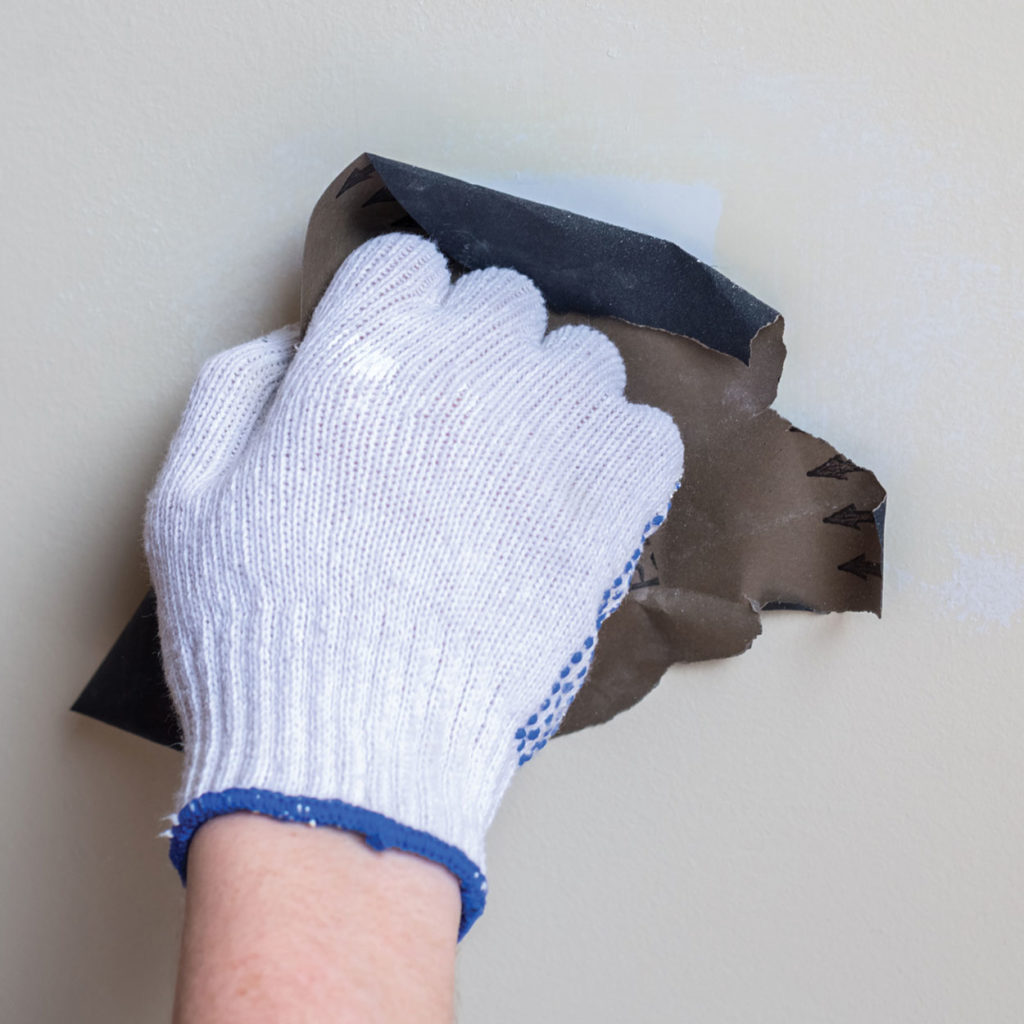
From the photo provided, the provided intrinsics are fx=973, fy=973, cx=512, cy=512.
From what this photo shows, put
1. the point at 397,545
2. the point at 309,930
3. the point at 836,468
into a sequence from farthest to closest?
the point at 836,468
the point at 397,545
the point at 309,930

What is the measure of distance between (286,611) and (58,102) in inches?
18.9

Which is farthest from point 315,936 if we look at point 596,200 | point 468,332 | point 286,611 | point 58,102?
point 58,102

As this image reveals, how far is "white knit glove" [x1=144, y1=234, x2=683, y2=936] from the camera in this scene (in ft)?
2.04

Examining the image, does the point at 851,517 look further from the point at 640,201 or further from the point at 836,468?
the point at 640,201

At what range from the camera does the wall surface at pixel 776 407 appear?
2.43 ft

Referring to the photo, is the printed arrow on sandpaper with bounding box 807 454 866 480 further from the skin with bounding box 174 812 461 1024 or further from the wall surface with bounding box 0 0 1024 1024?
the skin with bounding box 174 812 461 1024

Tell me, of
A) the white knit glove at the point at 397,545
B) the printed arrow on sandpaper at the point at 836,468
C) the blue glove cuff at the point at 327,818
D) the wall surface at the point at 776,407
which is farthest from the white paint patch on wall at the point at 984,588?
the blue glove cuff at the point at 327,818

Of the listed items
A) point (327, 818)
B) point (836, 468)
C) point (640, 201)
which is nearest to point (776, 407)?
point (836, 468)

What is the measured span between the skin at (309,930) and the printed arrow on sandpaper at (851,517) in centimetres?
42

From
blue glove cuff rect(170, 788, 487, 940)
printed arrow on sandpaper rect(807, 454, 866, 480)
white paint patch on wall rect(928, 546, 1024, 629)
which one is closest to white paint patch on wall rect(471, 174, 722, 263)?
printed arrow on sandpaper rect(807, 454, 866, 480)

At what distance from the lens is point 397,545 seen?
2.20 feet

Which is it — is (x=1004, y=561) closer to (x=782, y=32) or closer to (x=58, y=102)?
(x=782, y=32)

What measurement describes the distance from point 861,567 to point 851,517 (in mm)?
42

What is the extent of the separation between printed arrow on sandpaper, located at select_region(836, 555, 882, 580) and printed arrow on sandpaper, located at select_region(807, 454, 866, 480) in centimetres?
7
